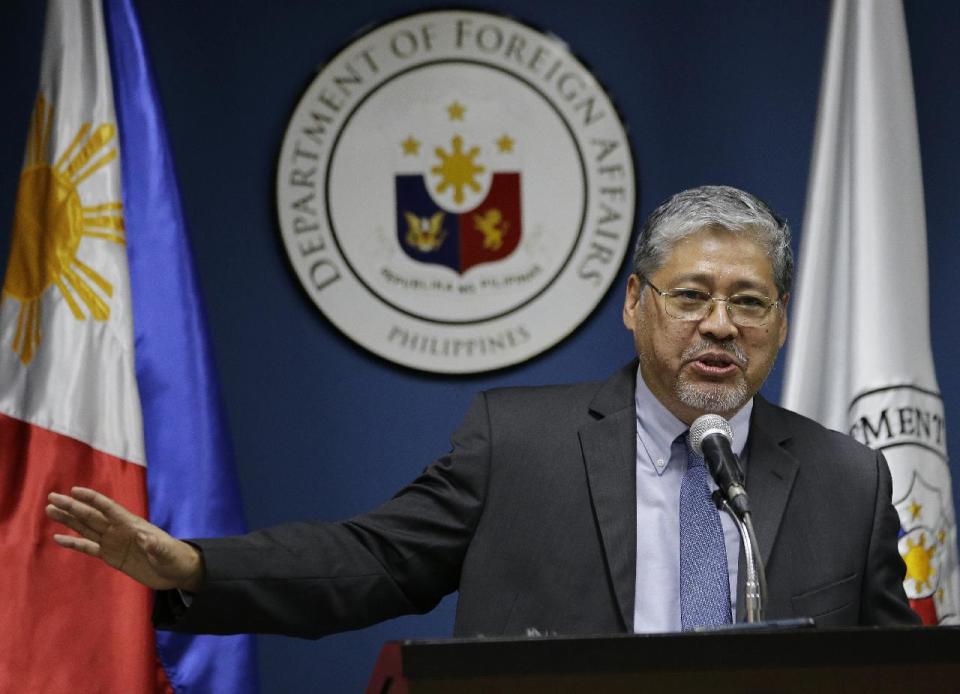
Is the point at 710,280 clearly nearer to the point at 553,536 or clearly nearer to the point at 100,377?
the point at 553,536

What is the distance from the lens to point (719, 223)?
7.27 ft

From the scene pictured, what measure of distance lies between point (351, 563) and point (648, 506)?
19.8 inches

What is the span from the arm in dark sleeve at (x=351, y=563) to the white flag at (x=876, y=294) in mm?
1222

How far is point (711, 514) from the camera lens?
2.13m

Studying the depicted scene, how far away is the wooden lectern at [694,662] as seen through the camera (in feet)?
4.25

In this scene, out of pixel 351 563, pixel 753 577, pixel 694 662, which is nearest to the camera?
pixel 694 662

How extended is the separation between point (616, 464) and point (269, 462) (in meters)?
1.46

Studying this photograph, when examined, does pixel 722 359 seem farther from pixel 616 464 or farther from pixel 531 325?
pixel 531 325

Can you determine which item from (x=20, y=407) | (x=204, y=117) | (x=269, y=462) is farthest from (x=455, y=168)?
(x=20, y=407)

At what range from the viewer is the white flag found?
3061 mm

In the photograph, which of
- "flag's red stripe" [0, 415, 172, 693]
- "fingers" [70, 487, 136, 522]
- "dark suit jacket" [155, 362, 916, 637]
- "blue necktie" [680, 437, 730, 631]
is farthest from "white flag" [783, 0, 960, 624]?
"fingers" [70, 487, 136, 522]

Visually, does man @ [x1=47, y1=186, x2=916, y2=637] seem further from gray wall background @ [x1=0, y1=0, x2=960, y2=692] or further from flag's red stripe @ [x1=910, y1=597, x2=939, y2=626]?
gray wall background @ [x1=0, y1=0, x2=960, y2=692]

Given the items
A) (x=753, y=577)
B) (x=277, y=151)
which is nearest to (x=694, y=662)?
(x=753, y=577)

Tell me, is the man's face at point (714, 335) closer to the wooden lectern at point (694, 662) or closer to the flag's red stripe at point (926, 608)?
the wooden lectern at point (694, 662)
